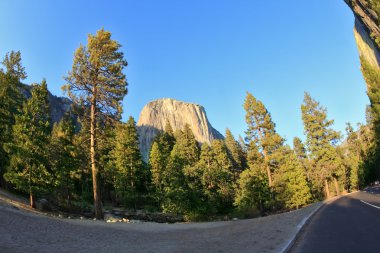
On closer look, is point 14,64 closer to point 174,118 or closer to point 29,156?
point 29,156

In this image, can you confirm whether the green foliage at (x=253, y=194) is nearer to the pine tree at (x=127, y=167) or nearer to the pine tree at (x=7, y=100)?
the pine tree at (x=127, y=167)

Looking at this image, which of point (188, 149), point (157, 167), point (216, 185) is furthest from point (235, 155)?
point (157, 167)

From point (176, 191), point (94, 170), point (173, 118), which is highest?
point (173, 118)

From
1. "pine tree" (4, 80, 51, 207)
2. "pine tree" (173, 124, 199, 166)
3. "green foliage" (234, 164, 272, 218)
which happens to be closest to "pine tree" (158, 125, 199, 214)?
"green foliage" (234, 164, 272, 218)

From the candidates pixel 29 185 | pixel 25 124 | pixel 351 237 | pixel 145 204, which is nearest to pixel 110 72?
pixel 25 124

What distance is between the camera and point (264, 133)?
148 feet

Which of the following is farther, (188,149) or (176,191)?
(188,149)

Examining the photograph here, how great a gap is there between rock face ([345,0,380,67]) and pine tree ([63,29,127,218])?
26500mm

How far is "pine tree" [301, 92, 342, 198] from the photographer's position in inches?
1973

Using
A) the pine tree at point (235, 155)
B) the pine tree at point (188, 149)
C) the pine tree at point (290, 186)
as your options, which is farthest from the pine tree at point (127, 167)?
the pine tree at point (235, 155)

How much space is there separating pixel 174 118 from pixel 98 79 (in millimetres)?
137128

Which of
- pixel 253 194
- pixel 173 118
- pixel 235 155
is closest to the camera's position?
pixel 253 194

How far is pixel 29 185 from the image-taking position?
26.6 metres

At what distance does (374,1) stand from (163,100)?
145091 millimetres
